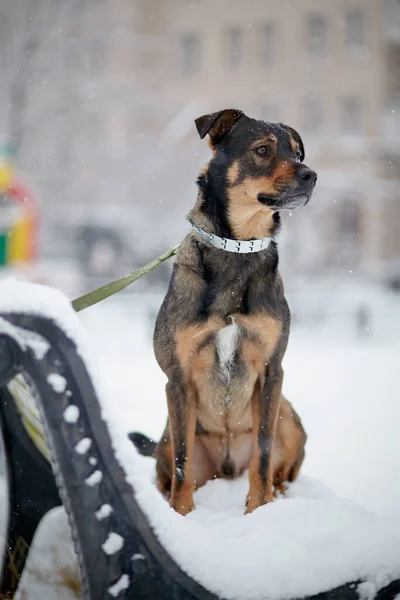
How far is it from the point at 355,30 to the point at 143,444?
66.7 ft

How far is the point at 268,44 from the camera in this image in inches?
768

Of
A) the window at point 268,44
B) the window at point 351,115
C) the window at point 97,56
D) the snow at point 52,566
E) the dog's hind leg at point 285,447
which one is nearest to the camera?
the snow at point 52,566

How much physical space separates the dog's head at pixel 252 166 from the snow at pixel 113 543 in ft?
4.75

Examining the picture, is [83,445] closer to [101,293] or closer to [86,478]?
[86,478]

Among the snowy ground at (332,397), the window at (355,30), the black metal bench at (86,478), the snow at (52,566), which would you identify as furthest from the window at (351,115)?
the black metal bench at (86,478)

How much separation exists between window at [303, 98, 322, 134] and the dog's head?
59.7ft

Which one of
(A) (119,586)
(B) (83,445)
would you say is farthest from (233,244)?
(A) (119,586)

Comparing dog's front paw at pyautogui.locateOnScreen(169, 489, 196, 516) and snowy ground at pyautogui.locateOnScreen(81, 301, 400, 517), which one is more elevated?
dog's front paw at pyautogui.locateOnScreen(169, 489, 196, 516)

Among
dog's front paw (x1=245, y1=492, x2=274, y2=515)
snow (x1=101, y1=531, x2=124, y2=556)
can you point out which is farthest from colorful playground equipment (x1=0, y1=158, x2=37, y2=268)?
snow (x1=101, y1=531, x2=124, y2=556)

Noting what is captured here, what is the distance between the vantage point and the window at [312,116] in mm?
20250

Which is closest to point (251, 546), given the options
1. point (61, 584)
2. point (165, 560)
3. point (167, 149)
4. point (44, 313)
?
point (165, 560)

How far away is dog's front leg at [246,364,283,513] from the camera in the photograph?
2.63 metres

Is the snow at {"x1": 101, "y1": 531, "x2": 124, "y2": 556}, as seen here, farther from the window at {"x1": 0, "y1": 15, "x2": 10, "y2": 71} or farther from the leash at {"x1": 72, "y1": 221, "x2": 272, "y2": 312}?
the window at {"x1": 0, "y1": 15, "x2": 10, "y2": 71}

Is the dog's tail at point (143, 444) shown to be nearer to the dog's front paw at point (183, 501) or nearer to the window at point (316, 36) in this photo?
the dog's front paw at point (183, 501)
